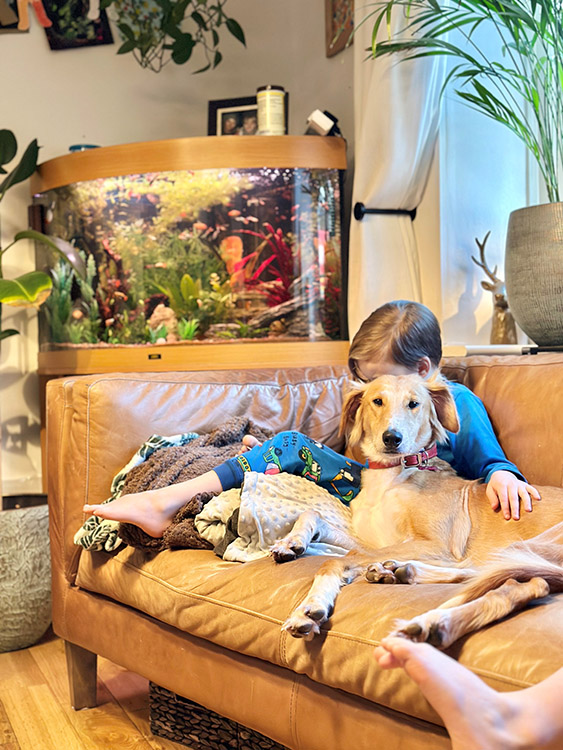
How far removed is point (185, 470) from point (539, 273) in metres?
Answer: 1.26

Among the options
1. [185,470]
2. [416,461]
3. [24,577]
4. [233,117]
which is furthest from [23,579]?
[233,117]

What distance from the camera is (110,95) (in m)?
4.66

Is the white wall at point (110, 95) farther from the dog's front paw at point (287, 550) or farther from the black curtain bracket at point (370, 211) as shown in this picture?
the dog's front paw at point (287, 550)

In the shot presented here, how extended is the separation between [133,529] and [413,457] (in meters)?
0.72

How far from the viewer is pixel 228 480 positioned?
7.05 feet

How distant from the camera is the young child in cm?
202

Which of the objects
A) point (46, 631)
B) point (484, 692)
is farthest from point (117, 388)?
point (484, 692)

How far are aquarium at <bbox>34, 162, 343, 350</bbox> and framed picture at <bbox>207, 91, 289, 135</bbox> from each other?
0.59 m

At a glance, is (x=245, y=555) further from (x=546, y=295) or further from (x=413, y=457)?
(x=546, y=295)

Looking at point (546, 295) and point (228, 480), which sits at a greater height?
point (546, 295)

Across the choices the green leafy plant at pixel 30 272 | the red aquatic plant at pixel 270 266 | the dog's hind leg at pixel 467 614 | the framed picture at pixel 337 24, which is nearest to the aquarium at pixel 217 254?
the red aquatic plant at pixel 270 266

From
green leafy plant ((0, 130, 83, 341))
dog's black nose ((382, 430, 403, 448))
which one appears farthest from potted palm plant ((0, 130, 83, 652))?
dog's black nose ((382, 430, 403, 448))

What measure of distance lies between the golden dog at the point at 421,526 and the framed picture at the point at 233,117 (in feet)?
8.55

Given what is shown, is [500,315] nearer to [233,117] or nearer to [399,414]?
[399,414]
